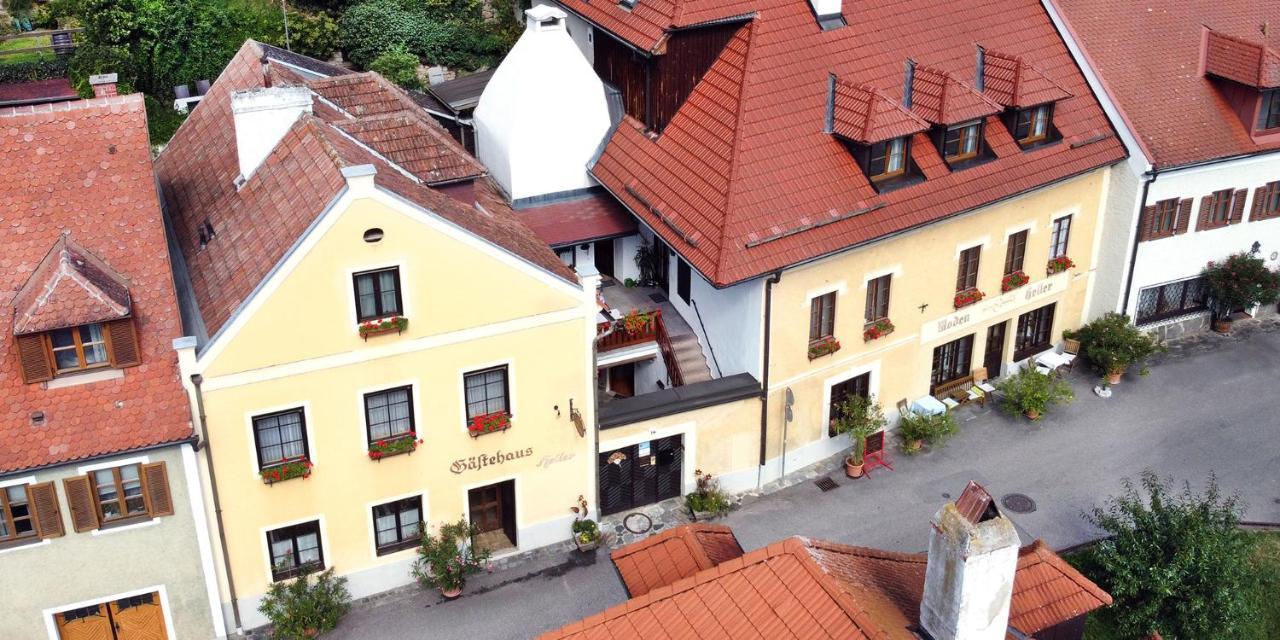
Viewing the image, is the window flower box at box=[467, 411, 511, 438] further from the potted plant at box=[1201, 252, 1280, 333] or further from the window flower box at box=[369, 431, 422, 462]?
the potted plant at box=[1201, 252, 1280, 333]

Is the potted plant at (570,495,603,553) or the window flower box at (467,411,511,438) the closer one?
the window flower box at (467,411,511,438)

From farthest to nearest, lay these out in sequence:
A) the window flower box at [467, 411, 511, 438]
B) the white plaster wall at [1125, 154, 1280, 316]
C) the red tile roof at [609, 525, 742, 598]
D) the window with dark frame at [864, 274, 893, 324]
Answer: the white plaster wall at [1125, 154, 1280, 316]
the window with dark frame at [864, 274, 893, 324]
the window flower box at [467, 411, 511, 438]
the red tile roof at [609, 525, 742, 598]

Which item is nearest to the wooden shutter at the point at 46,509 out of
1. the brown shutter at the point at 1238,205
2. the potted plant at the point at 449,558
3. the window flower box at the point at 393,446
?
the window flower box at the point at 393,446

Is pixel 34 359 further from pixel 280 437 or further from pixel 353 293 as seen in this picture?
pixel 353 293

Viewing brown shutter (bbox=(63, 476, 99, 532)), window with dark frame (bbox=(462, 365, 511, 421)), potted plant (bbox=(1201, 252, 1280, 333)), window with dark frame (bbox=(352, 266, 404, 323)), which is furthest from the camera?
potted plant (bbox=(1201, 252, 1280, 333))

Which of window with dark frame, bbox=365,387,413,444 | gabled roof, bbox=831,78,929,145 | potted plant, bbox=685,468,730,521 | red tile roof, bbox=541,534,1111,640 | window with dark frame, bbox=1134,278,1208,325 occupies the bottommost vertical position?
potted plant, bbox=685,468,730,521

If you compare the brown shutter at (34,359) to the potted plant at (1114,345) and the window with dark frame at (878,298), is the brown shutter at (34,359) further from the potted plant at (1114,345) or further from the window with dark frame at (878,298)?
the potted plant at (1114,345)

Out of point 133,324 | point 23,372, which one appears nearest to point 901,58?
point 133,324

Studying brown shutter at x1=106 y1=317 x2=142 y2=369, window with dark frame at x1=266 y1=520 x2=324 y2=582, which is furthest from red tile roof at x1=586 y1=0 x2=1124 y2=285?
brown shutter at x1=106 y1=317 x2=142 y2=369
